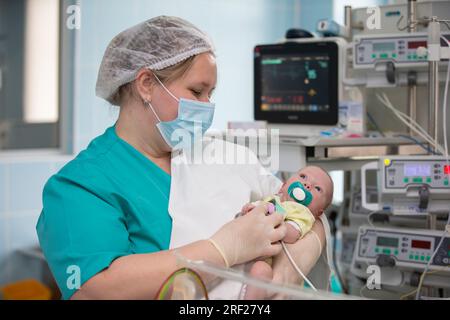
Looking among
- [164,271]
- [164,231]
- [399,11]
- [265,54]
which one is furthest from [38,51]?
[164,271]

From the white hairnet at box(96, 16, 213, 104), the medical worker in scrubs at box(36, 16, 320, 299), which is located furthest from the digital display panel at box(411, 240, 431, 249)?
the white hairnet at box(96, 16, 213, 104)

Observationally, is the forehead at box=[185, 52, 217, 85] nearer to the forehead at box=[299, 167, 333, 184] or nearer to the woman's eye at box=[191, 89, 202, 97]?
the woman's eye at box=[191, 89, 202, 97]

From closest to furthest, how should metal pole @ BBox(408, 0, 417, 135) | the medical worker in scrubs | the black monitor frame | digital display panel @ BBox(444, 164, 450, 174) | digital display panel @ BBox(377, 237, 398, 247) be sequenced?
1. the medical worker in scrubs
2. digital display panel @ BBox(444, 164, 450, 174)
3. digital display panel @ BBox(377, 237, 398, 247)
4. metal pole @ BBox(408, 0, 417, 135)
5. the black monitor frame

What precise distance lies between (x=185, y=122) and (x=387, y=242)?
1.02m

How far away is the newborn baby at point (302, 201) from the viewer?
60.5 inches

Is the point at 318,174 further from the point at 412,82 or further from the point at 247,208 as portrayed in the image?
the point at 412,82

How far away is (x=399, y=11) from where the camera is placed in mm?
2590

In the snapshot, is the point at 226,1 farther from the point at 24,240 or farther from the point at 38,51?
the point at 24,240

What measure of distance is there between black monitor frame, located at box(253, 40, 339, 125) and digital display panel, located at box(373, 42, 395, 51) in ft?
0.98

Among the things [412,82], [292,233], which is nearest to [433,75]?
[412,82]

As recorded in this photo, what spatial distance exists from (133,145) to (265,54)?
1357mm

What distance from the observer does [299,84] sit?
2734 mm

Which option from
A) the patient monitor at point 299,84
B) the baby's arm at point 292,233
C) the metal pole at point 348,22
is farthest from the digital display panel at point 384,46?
the baby's arm at point 292,233

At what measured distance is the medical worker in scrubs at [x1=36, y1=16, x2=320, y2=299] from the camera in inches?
51.2
